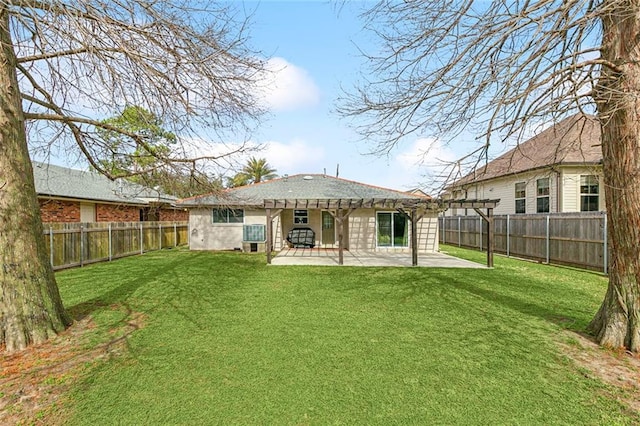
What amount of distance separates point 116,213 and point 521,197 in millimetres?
22220

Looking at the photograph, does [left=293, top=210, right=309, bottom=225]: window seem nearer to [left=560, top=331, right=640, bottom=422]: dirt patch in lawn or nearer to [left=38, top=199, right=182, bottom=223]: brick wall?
[left=38, top=199, right=182, bottom=223]: brick wall

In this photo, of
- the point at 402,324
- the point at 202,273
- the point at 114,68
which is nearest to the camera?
the point at 114,68

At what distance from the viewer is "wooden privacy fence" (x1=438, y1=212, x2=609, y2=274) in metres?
9.64

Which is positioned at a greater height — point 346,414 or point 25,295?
point 25,295

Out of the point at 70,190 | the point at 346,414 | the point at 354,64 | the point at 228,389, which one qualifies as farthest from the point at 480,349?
the point at 70,190

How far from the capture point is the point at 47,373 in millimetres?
3506

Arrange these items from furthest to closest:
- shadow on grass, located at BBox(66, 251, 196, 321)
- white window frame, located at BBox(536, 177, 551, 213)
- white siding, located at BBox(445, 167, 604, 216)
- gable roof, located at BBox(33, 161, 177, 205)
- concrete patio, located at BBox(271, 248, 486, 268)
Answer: white window frame, located at BBox(536, 177, 551, 213), gable roof, located at BBox(33, 161, 177, 205), white siding, located at BBox(445, 167, 604, 216), concrete patio, located at BBox(271, 248, 486, 268), shadow on grass, located at BBox(66, 251, 196, 321)

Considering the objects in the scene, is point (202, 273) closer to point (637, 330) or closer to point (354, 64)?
point (354, 64)

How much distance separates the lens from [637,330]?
394cm

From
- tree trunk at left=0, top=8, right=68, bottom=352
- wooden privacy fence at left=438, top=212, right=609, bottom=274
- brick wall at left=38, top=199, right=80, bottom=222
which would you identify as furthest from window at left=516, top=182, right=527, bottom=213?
brick wall at left=38, top=199, right=80, bottom=222

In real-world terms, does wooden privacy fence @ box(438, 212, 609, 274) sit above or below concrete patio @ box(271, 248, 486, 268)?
above

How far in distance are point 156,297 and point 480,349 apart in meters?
6.28

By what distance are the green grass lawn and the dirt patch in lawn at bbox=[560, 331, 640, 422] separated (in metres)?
0.12

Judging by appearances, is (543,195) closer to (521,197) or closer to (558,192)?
(558,192)
